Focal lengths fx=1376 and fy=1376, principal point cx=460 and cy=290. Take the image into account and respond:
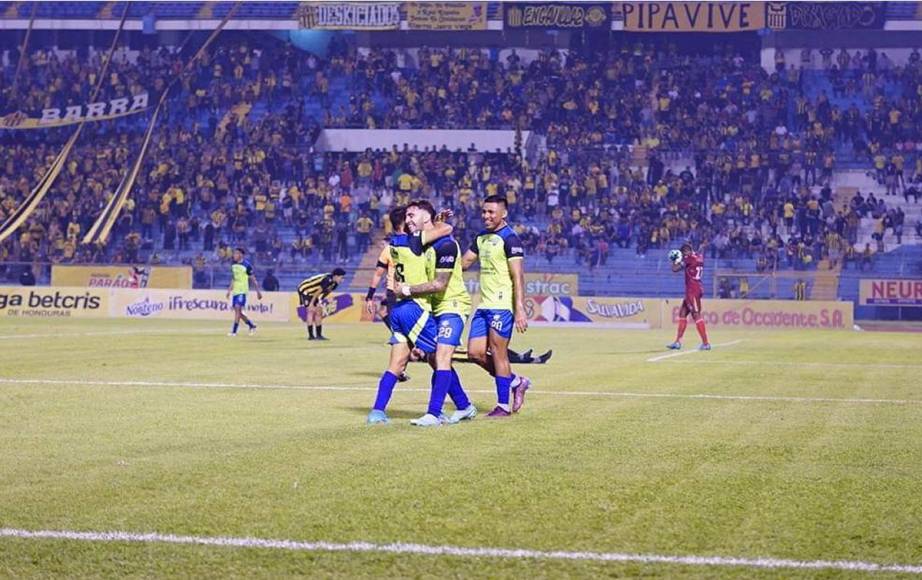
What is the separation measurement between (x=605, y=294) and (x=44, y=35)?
30173mm

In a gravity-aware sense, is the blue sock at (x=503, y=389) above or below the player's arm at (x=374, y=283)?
below

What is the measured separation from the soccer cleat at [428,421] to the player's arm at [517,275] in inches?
58.4

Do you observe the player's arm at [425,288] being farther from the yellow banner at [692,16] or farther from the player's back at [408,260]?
the yellow banner at [692,16]

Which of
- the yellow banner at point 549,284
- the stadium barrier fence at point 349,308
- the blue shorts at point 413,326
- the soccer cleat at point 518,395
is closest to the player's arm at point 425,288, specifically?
the blue shorts at point 413,326

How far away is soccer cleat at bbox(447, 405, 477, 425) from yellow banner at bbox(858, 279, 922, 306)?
3480 cm

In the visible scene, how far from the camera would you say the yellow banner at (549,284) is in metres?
45.8

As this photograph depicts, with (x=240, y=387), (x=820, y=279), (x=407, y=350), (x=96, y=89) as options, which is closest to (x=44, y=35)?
(x=96, y=89)

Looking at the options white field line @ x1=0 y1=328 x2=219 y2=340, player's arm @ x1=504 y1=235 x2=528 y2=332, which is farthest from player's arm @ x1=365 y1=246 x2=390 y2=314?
white field line @ x1=0 y1=328 x2=219 y2=340

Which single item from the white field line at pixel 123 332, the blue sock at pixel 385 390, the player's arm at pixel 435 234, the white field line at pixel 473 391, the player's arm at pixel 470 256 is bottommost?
the white field line at pixel 123 332

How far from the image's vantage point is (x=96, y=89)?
5788 centimetres

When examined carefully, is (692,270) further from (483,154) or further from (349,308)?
(483,154)

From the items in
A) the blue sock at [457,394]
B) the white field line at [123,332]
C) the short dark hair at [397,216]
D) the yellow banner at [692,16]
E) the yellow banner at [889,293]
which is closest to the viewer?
the blue sock at [457,394]

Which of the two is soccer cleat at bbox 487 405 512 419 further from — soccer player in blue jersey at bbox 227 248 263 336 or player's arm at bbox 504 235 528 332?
soccer player in blue jersey at bbox 227 248 263 336

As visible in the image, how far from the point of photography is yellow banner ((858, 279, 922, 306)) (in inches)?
1780
